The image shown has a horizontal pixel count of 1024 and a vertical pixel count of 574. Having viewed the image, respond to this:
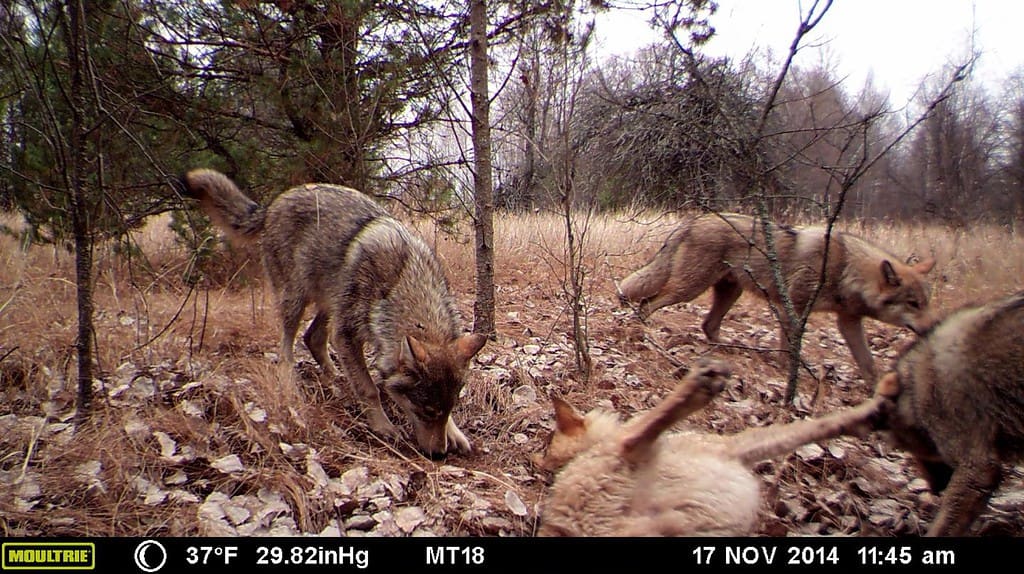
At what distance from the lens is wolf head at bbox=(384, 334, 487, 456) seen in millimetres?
3154

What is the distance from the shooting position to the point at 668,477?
222cm

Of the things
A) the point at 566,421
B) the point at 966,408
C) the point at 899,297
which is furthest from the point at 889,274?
the point at 566,421

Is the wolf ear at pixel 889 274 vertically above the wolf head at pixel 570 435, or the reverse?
the wolf ear at pixel 889 274

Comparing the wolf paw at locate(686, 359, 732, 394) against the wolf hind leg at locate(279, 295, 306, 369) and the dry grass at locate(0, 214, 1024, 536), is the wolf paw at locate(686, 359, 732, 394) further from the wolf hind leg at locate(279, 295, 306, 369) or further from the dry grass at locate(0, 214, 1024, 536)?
the wolf hind leg at locate(279, 295, 306, 369)

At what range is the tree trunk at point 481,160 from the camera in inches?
169

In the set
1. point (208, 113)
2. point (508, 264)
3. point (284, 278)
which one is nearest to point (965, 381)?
point (284, 278)

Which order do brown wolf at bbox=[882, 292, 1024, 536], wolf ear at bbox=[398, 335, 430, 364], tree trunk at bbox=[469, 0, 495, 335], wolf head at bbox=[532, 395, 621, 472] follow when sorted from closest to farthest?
brown wolf at bbox=[882, 292, 1024, 536], wolf head at bbox=[532, 395, 621, 472], wolf ear at bbox=[398, 335, 430, 364], tree trunk at bbox=[469, 0, 495, 335]

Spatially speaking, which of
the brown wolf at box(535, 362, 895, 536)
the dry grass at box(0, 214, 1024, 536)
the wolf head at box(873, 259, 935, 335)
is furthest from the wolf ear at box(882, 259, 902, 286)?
the brown wolf at box(535, 362, 895, 536)

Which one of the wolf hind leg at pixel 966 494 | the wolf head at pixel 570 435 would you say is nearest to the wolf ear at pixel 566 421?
the wolf head at pixel 570 435

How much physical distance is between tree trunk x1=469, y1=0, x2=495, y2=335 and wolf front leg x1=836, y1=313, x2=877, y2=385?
3.56 m

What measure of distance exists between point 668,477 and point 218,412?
2742 mm

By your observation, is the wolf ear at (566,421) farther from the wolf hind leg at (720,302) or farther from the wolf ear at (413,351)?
the wolf hind leg at (720,302)

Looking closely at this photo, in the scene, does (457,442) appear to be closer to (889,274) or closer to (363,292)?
(363,292)

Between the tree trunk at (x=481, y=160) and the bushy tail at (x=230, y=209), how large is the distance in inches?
75.5
